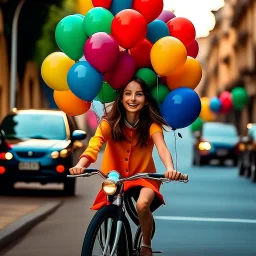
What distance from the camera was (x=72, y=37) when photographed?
886 cm

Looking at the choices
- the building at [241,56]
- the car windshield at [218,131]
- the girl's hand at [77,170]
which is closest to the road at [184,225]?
the girl's hand at [77,170]

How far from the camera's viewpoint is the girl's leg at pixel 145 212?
7996 mm

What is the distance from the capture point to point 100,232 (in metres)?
7.70

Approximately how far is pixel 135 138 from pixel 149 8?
4.13 ft

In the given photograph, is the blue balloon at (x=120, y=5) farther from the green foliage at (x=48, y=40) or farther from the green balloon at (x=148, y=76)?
the green foliage at (x=48, y=40)

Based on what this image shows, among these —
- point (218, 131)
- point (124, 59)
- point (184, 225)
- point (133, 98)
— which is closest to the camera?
point (133, 98)

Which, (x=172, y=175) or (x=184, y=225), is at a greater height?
(x=172, y=175)

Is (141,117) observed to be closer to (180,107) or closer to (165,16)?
(180,107)

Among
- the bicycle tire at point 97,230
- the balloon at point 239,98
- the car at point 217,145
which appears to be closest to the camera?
the bicycle tire at point 97,230

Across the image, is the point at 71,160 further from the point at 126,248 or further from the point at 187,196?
the point at 126,248

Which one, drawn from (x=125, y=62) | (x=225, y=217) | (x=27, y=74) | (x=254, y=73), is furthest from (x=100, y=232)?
(x=254, y=73)

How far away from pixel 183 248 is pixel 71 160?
8.28 metres

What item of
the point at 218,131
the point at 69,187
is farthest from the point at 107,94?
the point at 218,131

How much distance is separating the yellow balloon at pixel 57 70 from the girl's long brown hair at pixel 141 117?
71 cm
